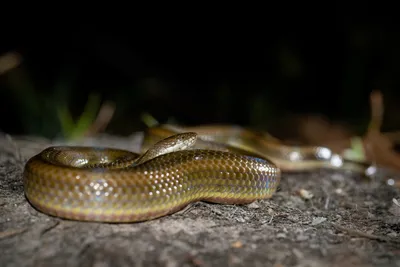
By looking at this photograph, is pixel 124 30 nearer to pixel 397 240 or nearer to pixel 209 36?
pixel 209 36

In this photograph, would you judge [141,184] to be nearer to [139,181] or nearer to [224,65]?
[139,181]

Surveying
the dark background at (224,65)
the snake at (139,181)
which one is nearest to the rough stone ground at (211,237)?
the snake at (139,181)

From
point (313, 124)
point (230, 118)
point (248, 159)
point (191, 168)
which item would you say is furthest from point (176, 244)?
point (230, 118)

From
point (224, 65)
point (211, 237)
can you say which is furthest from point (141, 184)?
point (224, 65)

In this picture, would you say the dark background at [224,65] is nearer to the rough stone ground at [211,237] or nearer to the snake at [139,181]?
the snake at [139,181]

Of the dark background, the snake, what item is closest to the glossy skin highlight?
the snake
